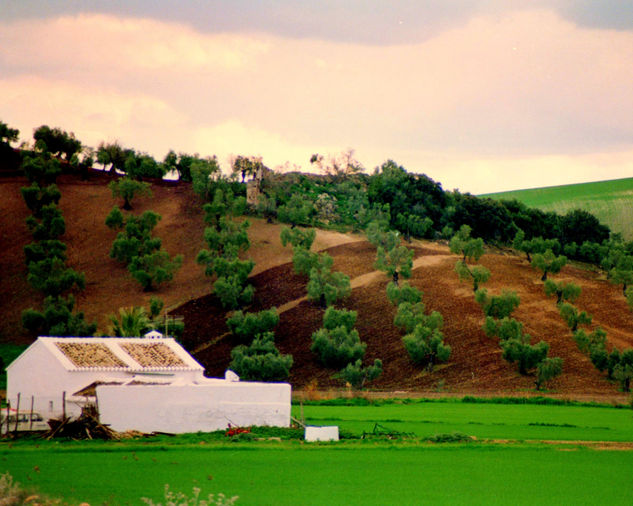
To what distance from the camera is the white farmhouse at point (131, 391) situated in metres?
36.0

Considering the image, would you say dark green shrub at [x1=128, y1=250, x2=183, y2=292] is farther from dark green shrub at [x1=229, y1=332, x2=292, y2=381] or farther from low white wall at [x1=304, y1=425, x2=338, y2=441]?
low white wall at [x1=304, y1=425, x2=338, y2=441]

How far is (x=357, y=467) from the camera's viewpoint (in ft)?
89.2

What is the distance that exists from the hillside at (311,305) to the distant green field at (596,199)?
4111 cm

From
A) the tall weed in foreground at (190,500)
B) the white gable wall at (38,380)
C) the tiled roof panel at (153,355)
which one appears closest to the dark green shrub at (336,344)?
the tiled roof panel at (153,355)

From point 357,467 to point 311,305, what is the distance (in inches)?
1887

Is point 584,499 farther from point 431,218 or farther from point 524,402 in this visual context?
point 431,218

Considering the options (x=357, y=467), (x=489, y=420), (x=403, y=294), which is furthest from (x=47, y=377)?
(x=403, y=294)

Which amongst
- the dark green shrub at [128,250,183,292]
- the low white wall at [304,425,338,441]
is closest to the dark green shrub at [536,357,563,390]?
the low white wall at [304,425,338,441]

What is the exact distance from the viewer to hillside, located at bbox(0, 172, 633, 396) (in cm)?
6253

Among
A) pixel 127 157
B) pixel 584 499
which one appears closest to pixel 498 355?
pixel 584 499

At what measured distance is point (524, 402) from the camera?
2066 inches

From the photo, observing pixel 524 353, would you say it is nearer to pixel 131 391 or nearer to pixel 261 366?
pixel 261 366

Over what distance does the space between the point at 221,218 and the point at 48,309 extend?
19.9m

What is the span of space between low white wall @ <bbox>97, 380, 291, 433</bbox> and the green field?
64.1 inches
